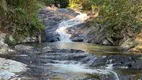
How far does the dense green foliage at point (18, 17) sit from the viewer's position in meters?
25.9

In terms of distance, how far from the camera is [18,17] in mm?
26359

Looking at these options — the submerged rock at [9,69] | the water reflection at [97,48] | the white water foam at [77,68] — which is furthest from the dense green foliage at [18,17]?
the submerged rock at [9,69]

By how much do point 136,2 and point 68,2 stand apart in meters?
32.6

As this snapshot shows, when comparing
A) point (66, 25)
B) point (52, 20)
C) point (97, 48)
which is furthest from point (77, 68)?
point (52, 20)

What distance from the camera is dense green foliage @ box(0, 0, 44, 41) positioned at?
25.9 meters

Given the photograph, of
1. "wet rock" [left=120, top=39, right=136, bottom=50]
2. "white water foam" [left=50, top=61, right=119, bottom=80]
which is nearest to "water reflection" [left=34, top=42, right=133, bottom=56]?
"wet rock" [left=120, top=39, right=136, bottom=50]

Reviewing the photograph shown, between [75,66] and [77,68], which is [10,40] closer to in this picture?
[75,66]

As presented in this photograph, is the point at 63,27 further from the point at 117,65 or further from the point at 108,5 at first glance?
the point at 117,65

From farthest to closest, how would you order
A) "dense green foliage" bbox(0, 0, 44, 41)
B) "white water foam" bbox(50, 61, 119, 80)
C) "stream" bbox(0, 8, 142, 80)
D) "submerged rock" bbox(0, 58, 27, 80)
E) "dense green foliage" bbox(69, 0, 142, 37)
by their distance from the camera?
"dense green foliage" bbox(69, 0, 142, 37)
"dense green foliage" bbox(0, 0, 44, 41)
"white water foam" bbox(50, 61, 119, 80)
"stream" bbox(0, 8, 142, 80)
"submerged rock" bbox(0, 58, 27, 80)

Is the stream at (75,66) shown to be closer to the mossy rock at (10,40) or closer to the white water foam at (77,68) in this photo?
the white water foam at (77,68)

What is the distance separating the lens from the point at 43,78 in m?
13.4

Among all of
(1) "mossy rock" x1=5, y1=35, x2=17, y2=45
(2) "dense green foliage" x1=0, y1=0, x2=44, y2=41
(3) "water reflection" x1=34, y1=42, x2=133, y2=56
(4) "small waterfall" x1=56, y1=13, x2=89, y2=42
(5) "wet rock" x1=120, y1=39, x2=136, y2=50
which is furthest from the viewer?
(4) "small waterfall" x1=56, y1=13, x2=89, y2=42

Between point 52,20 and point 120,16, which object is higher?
point 52,20

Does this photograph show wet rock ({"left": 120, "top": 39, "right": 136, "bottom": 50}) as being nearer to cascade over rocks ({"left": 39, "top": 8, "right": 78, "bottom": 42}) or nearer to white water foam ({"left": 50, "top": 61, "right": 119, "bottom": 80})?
white water foam ({"left": 50, "top": 61, "right": 119, "bottom": 80})
